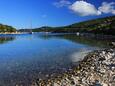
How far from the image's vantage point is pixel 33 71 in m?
34.7

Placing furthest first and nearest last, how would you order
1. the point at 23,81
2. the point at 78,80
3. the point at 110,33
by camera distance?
the point at 110,33 → the point at 23,81 → the point at 78,80

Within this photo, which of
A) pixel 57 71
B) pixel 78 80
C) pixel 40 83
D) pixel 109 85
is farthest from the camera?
pixel 57 71

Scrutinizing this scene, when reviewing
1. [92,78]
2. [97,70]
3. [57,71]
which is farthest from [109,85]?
[57,71]

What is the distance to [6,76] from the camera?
31656mm

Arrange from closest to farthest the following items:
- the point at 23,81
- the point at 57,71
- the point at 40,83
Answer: the point at 40,83
the point at 23,81
the point at 57,71

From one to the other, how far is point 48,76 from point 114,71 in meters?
8.13

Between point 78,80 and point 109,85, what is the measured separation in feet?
12.0

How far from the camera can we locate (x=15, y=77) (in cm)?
3102

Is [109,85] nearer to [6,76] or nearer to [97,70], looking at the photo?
[97,70]

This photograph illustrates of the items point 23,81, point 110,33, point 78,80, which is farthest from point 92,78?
point 110,33

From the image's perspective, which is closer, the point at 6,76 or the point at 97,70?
the point at 97,70

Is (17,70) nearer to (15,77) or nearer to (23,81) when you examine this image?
(15,77)

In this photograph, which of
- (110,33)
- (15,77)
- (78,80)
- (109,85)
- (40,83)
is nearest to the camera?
(109,85)

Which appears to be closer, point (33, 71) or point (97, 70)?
point (97, 70)
